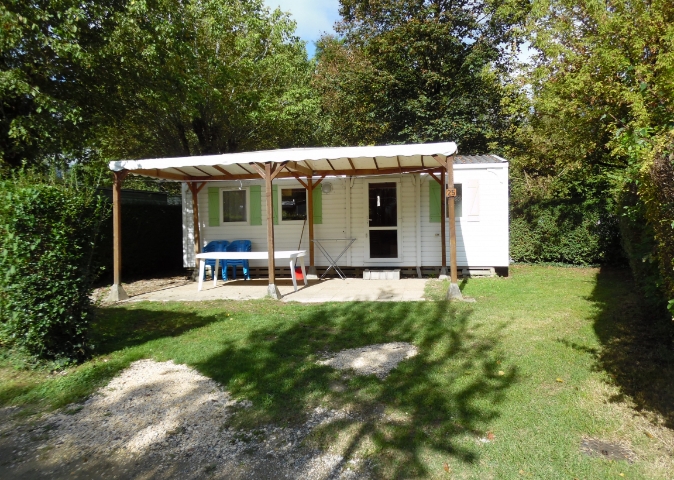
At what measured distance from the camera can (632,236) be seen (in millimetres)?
5941

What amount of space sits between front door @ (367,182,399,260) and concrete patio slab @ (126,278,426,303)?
3.08 feet

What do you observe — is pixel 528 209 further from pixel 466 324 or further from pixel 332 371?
pixel 332 371

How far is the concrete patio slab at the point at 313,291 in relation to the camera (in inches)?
301

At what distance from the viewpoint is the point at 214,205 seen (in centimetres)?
1103

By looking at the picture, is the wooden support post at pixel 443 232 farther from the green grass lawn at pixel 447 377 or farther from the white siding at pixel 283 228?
the green grass lawn at pixel 447 377

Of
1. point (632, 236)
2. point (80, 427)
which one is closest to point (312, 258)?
point (632, 236)

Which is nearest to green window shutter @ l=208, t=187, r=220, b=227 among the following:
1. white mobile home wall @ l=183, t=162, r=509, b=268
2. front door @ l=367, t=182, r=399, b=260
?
white mobile home wall @ l=183, t=162, r=509, b=268

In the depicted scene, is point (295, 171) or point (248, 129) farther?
point (248, 129)

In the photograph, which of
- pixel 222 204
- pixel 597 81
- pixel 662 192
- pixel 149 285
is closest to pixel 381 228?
pixel 222 204

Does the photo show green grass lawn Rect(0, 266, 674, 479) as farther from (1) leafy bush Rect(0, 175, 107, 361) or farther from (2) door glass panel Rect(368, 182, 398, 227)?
(2) door glass panel Rect(368, 182, 398, 227)

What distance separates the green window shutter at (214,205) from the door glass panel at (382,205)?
12.2ft

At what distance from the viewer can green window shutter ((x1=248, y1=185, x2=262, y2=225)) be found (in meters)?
10.8

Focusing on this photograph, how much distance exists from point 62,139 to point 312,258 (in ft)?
18.7

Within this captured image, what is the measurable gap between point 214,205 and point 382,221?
13.6 ft
